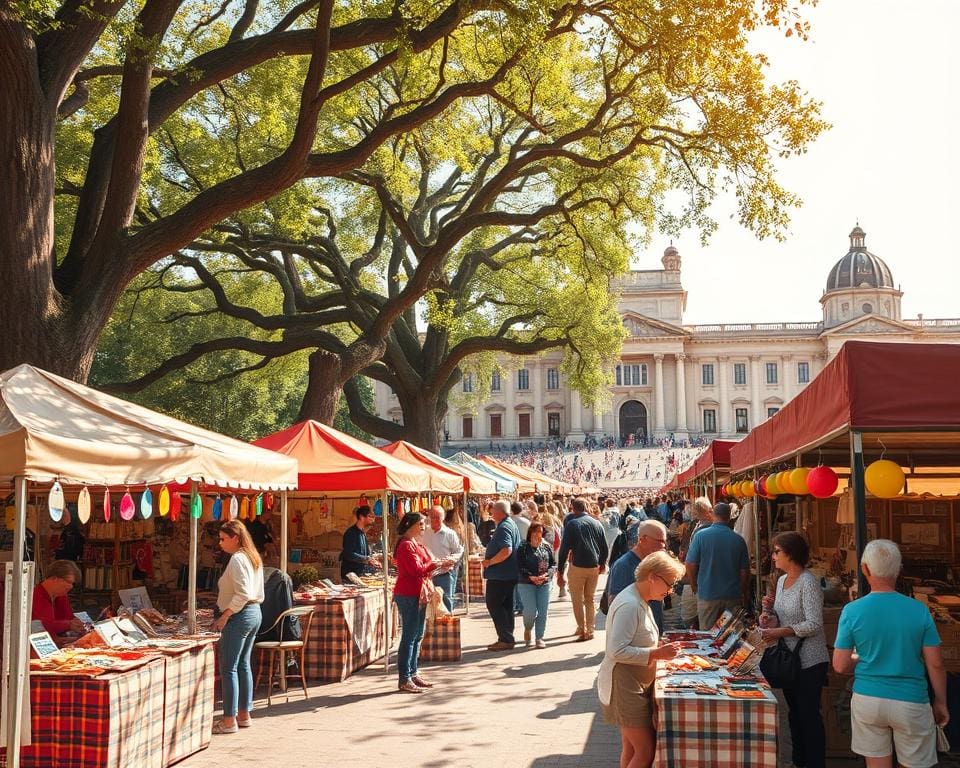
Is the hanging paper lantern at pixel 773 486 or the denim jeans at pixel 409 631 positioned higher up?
the hanging paper lantern at pixel 773 486

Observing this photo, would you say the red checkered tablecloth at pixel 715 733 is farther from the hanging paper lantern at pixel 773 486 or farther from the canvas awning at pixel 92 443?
the hanging paper lantern at pixel 773 486

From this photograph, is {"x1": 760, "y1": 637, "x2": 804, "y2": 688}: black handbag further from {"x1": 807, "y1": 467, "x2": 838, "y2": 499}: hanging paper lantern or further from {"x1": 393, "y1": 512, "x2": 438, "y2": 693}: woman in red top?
{"x1": 393, "y1": 512, "x2": 438, "y2": 693}: woman in red top

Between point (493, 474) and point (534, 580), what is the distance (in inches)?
325

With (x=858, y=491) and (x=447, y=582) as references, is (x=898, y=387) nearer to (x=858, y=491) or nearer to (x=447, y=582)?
(x=858, y=491)

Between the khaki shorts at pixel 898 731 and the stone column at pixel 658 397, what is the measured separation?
8309 cm

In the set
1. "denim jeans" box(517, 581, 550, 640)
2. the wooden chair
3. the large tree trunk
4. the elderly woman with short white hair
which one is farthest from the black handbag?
the large tree trunk

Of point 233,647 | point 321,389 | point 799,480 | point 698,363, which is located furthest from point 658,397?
point 233,647

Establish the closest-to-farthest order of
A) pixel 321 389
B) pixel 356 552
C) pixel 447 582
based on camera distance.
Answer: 1. pixel 356 552
2. pixel 447 582
3. pixel 321 389

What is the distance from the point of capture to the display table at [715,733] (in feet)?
16.7

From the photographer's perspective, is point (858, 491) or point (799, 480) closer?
point (858, 491)

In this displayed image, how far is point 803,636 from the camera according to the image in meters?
5.88

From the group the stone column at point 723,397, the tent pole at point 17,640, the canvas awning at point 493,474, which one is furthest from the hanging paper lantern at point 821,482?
the stone column at point 723,397

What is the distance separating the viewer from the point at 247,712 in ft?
25.5

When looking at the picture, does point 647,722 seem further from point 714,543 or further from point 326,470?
point 326,470
